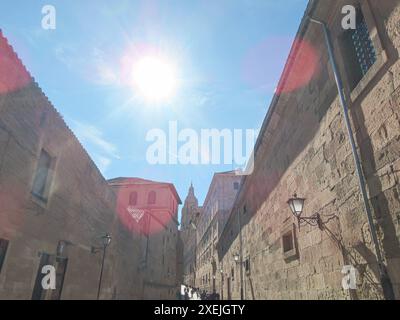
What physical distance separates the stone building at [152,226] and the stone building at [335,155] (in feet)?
31.9

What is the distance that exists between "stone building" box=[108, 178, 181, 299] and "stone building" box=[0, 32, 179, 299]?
407 cm

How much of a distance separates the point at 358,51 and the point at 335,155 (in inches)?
61.6

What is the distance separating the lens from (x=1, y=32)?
554 cm

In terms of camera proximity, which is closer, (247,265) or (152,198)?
(247,265)

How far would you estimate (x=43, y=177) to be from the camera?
7840 mm

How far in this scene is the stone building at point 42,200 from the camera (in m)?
6.11

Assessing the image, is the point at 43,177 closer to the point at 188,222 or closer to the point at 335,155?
the point at 335,155

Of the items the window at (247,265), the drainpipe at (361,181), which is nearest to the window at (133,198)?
the window at (247,265)

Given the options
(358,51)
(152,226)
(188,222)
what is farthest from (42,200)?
(188,222)

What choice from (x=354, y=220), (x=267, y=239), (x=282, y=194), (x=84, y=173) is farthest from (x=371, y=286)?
(x=84, y=173)

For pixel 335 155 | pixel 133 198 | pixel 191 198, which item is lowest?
pixel 335 155

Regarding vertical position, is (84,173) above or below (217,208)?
below
